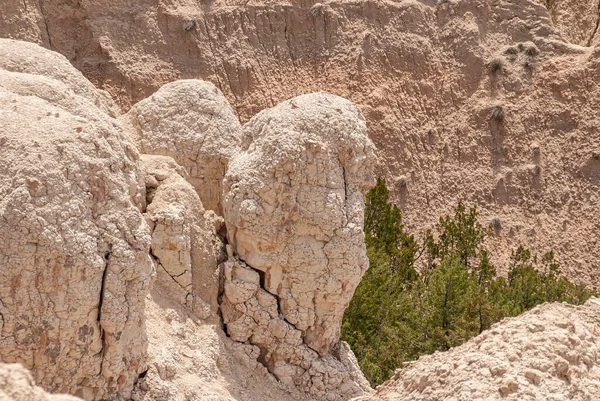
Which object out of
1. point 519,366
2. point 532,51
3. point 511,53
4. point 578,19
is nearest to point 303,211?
point 519,366

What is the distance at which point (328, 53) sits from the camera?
30.7 m

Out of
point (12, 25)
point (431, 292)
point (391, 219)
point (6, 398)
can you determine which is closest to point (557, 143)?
point (391, 219)

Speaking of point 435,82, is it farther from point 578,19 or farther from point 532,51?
point 578,19

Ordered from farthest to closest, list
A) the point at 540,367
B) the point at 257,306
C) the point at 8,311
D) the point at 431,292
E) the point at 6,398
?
1. the point at 431,292
2. the point at 257,306
3. the point at 8,311
4. the point at 540,367
5. the point at 6,398

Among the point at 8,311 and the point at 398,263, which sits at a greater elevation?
the point at 8,311

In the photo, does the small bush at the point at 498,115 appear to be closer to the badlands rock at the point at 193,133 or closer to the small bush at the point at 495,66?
the small bush at the point at 495,66

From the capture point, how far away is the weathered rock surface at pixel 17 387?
21.4ft

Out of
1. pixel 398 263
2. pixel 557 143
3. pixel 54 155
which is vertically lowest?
pixel 398 263

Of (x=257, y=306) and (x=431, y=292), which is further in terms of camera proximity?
(x=431, y=292)

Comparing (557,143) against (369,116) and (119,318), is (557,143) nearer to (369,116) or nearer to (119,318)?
(369,116)

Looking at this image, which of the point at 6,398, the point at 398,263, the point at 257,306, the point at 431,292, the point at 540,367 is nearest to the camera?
the point at 6,398

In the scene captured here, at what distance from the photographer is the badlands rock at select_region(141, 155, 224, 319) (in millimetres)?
12617

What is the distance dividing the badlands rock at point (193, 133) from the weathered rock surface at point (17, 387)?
7.90 m

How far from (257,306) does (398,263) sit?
12.0 meters
